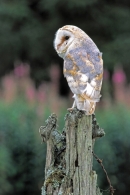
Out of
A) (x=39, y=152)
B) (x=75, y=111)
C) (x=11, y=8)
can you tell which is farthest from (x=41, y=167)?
(x=11, y=8)

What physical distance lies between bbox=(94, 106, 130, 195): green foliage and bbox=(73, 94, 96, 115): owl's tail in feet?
10.4

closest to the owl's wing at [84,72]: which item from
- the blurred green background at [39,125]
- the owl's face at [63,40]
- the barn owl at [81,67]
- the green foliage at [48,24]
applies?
the barn owl at [81,67]

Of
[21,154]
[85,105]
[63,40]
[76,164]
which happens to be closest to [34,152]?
[21,154]

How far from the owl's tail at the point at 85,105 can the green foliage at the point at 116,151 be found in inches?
125

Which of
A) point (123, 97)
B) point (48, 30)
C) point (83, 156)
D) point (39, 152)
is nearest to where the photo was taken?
point (83, 156)

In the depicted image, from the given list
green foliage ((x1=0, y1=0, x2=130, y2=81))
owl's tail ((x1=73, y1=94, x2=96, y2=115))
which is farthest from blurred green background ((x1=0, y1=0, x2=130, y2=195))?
owl's tail ((x1=73, y1=94, x2=96, y2=115))

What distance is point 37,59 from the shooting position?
12234 millimetres

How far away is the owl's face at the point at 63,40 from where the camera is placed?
3.45 m

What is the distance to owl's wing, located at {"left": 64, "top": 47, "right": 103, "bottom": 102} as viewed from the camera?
2957mm

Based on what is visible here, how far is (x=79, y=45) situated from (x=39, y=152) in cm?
296

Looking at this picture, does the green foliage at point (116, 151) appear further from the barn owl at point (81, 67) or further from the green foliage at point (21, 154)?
the barn owl at point (81, 67)

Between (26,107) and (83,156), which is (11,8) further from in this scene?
(83,156)

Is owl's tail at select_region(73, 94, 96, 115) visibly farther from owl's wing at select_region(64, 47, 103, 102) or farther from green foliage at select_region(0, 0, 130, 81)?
green foliage at select_region(0, 0, 130, 81)

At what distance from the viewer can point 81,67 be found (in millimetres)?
3072
